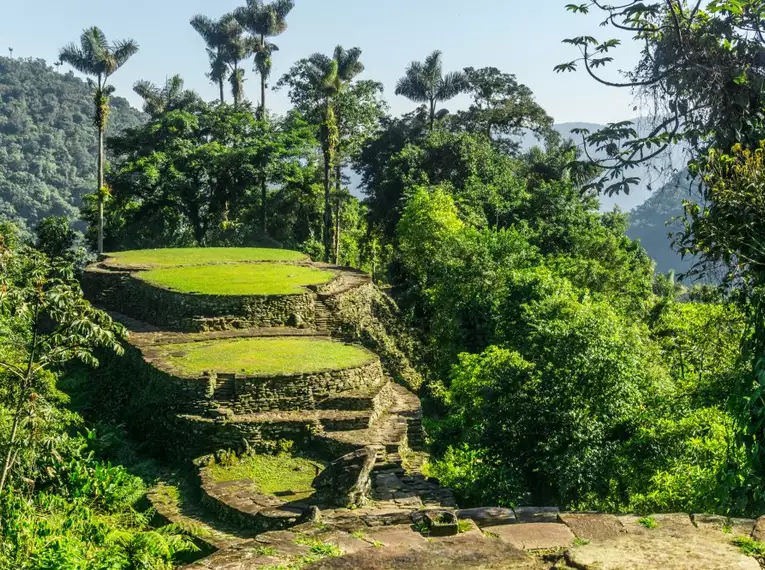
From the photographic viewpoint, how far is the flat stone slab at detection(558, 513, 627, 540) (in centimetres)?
510

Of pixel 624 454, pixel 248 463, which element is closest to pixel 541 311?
pixel 624 454

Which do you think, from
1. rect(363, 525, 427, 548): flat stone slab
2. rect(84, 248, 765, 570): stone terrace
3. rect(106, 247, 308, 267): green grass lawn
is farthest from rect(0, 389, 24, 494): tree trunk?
rect(106, 247, 308, 267): green grass lawn

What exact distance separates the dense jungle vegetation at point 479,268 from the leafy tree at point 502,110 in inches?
4.8

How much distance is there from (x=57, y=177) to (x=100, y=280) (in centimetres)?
5247

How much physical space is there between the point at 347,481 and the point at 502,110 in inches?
1334

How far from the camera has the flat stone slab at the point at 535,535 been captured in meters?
4.91

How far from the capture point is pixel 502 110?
4175 cm

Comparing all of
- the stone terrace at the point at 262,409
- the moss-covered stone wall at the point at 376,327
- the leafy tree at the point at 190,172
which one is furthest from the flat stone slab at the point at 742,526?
the leafy tree at the point at 190,172

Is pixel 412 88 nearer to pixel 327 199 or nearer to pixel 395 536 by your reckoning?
pixel 327 199

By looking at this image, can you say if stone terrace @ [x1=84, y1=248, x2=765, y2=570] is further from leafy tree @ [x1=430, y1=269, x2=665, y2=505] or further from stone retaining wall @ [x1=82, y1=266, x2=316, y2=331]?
leafy tree @ [x1=430, y1=269, x2=665, y2=505]

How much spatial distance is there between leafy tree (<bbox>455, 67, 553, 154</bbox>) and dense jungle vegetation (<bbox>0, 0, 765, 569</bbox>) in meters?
0.12

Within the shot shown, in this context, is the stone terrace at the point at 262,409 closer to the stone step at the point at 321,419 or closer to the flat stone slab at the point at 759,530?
the stone step at the point at 321,419

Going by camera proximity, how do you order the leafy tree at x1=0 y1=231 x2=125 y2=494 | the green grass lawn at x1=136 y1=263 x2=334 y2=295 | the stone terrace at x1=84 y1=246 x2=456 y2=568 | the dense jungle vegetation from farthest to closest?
the green grass lawn at x1=136 y1=263 x2=334 y2=295
the stone terrace at x1=84 y1=246 x2=456 y2=568
the leafy tree at x1=0 y1=231 x2=125 y2=494
the dense jungle vegetation

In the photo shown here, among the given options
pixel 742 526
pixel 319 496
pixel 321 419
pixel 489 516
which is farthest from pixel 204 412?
pixel 742 526
